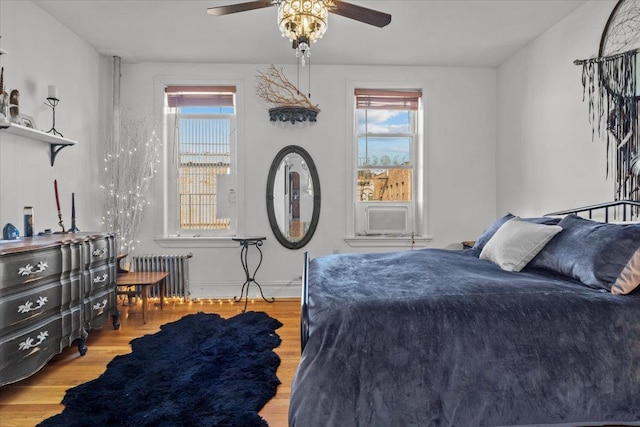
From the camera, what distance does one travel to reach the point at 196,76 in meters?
4.23

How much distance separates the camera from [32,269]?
214 centimetres

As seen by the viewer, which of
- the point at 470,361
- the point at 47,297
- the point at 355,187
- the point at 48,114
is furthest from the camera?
the point at 355,187

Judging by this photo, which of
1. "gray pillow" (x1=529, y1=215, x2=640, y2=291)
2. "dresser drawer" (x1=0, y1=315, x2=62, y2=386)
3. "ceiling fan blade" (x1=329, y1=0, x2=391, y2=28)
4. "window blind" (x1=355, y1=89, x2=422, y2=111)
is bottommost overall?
"dresser drawer" (x1=0, y1=315, x2=62, y2=386)

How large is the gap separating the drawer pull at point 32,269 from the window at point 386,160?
3.06 meters

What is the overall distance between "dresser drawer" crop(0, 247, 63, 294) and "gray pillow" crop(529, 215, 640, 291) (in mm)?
2979

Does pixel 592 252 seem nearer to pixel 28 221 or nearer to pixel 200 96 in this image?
pixel 28 221

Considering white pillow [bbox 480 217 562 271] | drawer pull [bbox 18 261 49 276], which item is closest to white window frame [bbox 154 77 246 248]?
drawer pull [bbox 18 261 49 276]

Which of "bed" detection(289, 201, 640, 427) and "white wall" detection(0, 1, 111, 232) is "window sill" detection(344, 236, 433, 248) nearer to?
"bed" detection(289, 201, 640, 427)

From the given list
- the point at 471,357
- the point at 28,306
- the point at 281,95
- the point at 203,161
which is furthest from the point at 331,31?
the point at 28,306

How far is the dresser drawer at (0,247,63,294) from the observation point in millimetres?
1966

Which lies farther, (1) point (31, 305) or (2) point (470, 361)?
(1) point (31, 305)

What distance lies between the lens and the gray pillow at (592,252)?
70.4 inches

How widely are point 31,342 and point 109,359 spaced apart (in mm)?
587

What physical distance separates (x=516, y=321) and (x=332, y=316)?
30.6 inches
